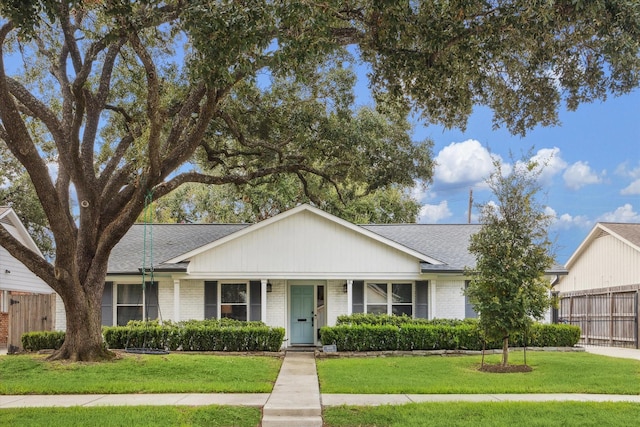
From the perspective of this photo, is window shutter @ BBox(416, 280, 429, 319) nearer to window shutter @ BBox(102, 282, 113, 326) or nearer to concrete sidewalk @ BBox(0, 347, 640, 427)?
concrete sidewalk @ BBox(0, 347, 640, 427)

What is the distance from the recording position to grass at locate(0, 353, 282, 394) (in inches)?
422

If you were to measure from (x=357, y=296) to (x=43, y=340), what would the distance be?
9851mm

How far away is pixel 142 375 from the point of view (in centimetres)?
1245

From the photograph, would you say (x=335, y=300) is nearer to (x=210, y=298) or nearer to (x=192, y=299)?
(x=210, y=298)

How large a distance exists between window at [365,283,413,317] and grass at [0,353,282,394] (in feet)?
17.7

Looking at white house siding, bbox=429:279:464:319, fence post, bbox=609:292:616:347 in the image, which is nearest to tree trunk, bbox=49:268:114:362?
white house siding, bbox=429:279:464:319

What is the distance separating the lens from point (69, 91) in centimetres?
1520

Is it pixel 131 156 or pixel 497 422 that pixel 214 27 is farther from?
pixel 131 156

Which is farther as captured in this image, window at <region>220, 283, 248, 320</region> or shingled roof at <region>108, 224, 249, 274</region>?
window at <region>220, 283, 248, 320</region>

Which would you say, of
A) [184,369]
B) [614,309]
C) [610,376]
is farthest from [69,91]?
[614,309]

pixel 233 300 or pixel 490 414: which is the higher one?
pixel 233 300

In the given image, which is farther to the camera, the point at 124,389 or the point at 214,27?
the point at 124,389

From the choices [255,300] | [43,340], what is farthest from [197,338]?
[43,340]

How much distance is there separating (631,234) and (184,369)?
61.1 ft
